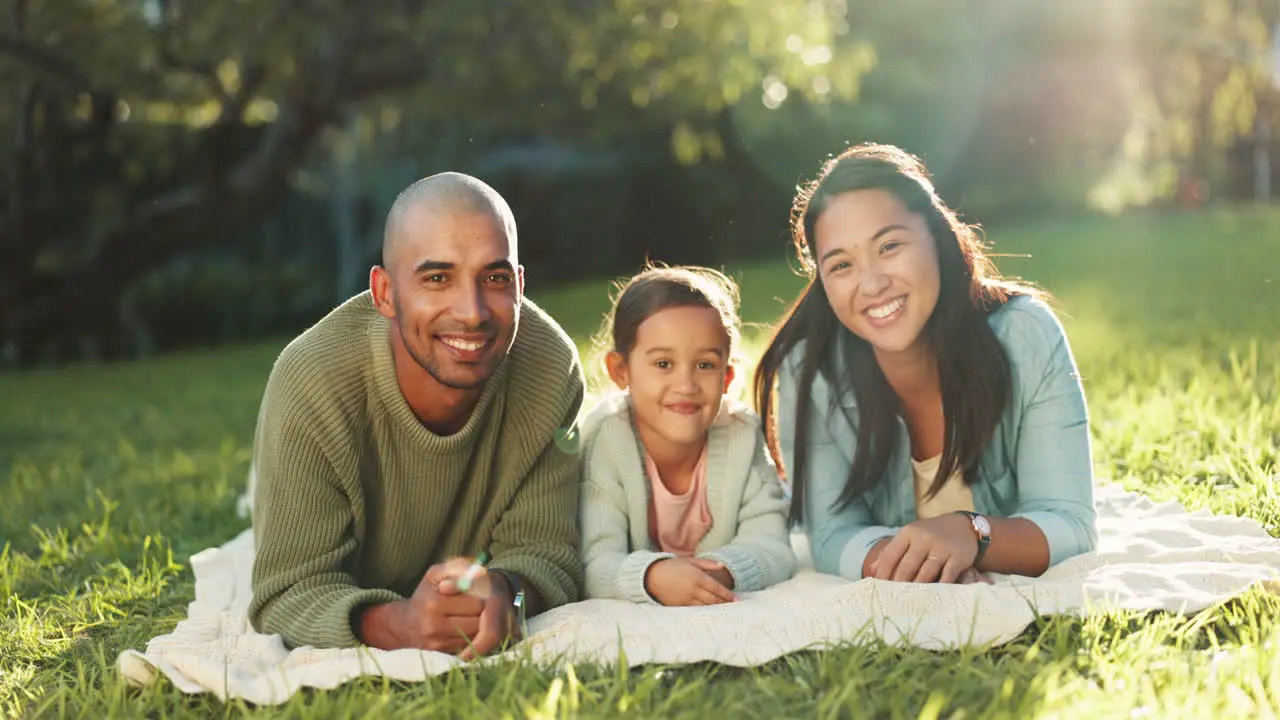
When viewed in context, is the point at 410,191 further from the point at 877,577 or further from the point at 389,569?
the point at 877,577

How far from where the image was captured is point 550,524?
3301 millimetres

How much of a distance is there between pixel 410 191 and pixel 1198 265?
1124cm

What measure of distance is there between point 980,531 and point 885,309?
0.60m

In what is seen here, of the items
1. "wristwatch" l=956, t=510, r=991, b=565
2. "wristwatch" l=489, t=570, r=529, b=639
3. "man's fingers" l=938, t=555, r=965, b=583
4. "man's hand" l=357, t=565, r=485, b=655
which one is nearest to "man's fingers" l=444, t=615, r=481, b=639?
"man's hand" l=357, t=565, r=485, b=655

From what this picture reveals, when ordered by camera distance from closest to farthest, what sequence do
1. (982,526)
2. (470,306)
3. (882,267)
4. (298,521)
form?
(470,306)
(298,521)
(982,526)
(882,267)

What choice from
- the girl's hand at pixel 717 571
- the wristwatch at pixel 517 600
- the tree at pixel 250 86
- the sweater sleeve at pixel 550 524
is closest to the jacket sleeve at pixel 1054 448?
the girl's hand at pixel 717 571

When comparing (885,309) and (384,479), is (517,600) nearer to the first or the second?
(384,479)

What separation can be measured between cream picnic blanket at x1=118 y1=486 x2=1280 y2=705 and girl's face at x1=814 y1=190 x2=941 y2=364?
2.22 feet

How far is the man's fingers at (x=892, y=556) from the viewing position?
3.06 m

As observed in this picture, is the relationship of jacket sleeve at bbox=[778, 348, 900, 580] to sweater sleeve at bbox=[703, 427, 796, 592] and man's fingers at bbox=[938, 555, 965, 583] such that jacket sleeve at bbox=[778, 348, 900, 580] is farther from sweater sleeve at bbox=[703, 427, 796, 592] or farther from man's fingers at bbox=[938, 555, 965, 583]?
man's fingers at bbox=[938, 555, 965, 583]

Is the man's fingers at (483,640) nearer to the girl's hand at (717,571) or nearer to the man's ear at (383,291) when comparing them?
the girl's hand at (717,571)

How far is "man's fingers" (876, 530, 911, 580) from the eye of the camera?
3.06 metres

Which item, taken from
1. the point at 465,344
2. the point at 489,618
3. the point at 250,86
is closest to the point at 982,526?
the point at 489,618

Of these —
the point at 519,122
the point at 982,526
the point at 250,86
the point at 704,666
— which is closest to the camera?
the point at 704,666
